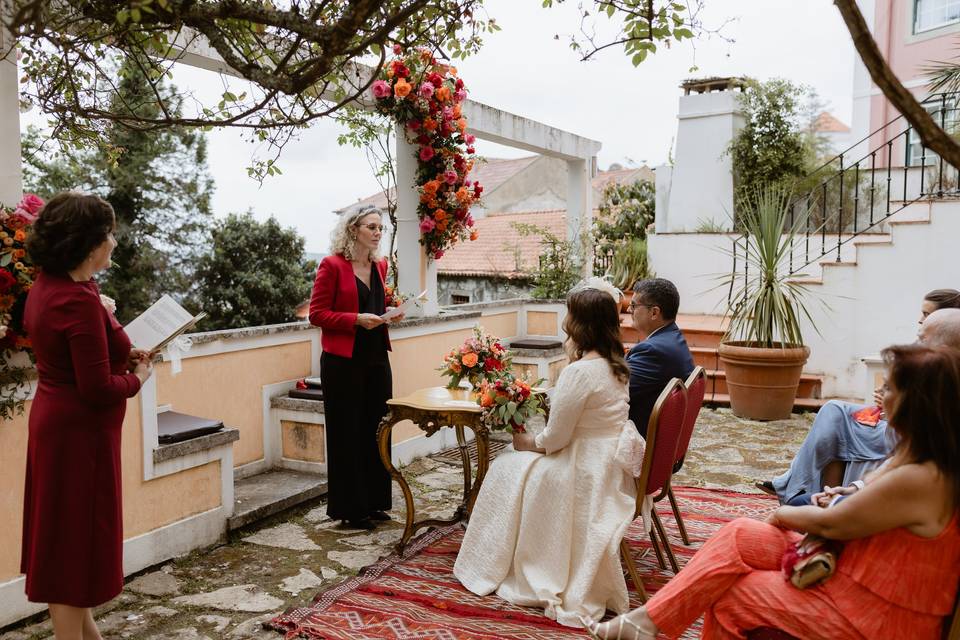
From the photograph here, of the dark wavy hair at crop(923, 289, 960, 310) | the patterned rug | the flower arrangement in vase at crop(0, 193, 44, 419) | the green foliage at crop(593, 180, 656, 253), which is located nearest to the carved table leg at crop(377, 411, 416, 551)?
the patterned rug

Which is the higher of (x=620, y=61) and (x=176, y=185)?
(x=176, y=185)

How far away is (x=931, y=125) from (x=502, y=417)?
8.74ft

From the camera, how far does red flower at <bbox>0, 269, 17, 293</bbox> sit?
2909 mm

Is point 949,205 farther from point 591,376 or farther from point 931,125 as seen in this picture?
point 931,125

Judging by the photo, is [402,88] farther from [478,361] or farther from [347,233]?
[478,361]

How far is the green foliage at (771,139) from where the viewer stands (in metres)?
10.3

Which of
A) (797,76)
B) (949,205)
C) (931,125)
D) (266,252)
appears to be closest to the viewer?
(931,125)

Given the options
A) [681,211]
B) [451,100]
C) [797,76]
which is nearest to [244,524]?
[451,100]

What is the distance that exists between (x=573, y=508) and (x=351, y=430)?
1530 mm

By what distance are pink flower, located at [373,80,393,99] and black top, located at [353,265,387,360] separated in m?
1.86

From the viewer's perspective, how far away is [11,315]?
3.03m

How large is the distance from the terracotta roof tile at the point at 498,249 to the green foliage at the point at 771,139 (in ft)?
21.4

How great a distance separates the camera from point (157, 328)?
2.89 meters

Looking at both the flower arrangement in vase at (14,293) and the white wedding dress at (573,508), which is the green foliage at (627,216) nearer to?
the white wedding dress at (573,508)
